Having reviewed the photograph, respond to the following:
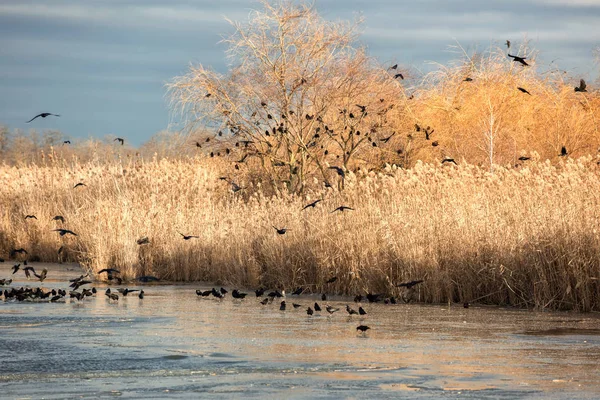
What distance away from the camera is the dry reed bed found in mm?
13195

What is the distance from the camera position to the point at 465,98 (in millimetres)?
35062

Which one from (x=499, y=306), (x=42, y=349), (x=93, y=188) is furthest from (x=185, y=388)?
(x=93, y=188)

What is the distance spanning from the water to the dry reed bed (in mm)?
730

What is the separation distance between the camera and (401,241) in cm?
1459

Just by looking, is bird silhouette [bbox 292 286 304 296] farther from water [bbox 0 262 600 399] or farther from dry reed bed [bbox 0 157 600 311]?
water [bbox 0 262 600 399]

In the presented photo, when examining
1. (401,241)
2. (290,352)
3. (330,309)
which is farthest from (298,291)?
(290,352)

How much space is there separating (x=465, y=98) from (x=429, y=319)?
24232 mm

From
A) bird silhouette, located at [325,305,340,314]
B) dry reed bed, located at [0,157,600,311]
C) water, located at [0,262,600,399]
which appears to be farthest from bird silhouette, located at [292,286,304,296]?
bird silhouette, located at [325,305,340,314]

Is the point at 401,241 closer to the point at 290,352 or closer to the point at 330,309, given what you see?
the point at 330,309

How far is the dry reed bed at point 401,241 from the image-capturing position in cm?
1320

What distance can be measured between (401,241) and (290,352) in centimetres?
615

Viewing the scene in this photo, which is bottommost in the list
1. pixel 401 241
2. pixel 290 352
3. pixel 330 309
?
pixel 290 352

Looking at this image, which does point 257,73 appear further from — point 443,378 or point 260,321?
point 443,378

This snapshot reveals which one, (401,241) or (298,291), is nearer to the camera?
(401,241)
